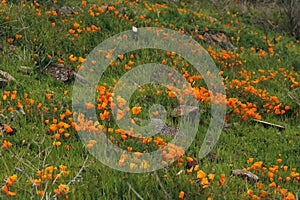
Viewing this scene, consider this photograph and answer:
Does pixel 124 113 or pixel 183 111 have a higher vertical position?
pixel 124 113

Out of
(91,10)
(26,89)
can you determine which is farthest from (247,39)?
(26,89)

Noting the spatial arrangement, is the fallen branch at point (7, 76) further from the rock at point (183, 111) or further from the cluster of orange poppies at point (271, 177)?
the cluster of orange poppies at point (271, 177)

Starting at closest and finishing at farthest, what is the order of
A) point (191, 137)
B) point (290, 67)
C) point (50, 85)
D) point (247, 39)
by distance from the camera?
point (191, 137), point (50, 85), point (290, 67), point (247, 39)

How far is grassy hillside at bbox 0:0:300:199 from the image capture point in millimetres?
3725

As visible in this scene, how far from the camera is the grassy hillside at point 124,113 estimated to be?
3725 mm

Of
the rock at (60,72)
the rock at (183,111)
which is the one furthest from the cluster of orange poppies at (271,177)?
the rock at (60,72)

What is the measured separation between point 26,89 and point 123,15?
388cm

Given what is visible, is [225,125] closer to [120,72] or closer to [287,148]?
[287,148]

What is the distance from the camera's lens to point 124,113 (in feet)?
16.8

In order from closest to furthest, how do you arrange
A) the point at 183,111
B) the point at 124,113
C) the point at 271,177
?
the point at 271,177 → the point at 124,113 → the point at 183,111

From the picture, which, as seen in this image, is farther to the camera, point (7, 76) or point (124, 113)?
point (7, 76)

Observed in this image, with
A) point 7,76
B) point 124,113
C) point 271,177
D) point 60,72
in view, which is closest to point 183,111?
point 124,113

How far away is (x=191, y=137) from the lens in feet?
17.0

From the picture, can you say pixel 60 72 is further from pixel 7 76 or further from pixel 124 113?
pixel 124 113
